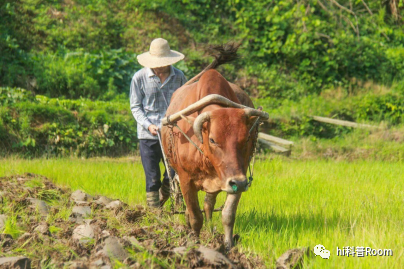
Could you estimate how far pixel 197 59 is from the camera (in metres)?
13.4

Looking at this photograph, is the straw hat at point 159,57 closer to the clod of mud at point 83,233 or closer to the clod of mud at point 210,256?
the clod of mud at point 83,233

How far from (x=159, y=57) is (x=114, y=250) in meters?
2.49

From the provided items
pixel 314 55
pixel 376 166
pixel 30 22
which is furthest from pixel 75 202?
pixel 314 55

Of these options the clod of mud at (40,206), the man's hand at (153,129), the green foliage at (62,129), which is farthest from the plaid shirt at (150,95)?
the green foliage at (62,129)

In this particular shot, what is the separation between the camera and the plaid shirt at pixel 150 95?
Result: 5840 mm

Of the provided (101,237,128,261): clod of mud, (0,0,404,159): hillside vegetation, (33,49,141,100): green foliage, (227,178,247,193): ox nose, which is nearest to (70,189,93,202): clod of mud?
(101,237,128,261): clod of mud

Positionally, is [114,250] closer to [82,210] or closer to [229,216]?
[229,216]

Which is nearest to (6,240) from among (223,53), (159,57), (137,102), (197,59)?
(137,102)

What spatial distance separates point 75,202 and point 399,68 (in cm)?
1107

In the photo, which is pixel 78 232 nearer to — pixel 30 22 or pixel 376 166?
pixel 376 166

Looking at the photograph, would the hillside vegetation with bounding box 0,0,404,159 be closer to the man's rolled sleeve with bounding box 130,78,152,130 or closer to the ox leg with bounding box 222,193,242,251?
the man's rolled sleeve with bounding box 130,78,152,130

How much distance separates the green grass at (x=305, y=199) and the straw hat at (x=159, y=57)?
5.19 feet

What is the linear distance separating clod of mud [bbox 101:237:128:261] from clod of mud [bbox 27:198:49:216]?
174 centimetres

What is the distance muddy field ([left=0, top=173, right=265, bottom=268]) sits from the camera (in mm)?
3721
